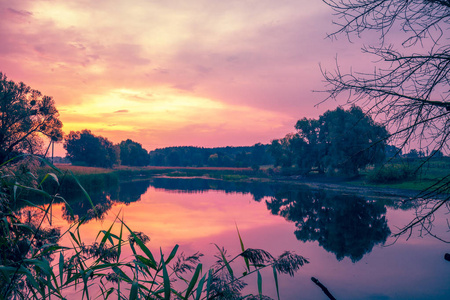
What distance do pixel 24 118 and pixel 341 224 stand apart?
1239 inches

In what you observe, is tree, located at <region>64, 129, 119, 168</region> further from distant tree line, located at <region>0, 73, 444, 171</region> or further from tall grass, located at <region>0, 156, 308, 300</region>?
tall grass, located at <region>0, 156, 308, 300</region>

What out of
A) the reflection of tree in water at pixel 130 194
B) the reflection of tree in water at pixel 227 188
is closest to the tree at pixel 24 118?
the reflection of tree in water at pixel 130 194

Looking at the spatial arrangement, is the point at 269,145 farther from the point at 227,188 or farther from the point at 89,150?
the point at 89,150

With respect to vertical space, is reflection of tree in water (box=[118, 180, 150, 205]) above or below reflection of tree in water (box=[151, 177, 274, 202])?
below

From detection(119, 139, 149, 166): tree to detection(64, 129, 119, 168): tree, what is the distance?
886 inches

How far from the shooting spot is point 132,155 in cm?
12181

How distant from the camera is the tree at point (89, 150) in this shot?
88.8 metres

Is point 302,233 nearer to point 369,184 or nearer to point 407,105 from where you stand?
point 407,105

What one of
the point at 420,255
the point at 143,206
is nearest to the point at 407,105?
the point at 420,255

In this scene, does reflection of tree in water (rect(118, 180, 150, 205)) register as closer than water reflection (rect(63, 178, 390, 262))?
No

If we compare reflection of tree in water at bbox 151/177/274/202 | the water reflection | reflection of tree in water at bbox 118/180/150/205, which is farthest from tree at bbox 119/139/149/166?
the water reflection

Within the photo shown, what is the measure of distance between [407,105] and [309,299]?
535 centimetres

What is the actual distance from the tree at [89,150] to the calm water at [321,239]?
70.7 meters

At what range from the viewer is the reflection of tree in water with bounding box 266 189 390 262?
12344mm
